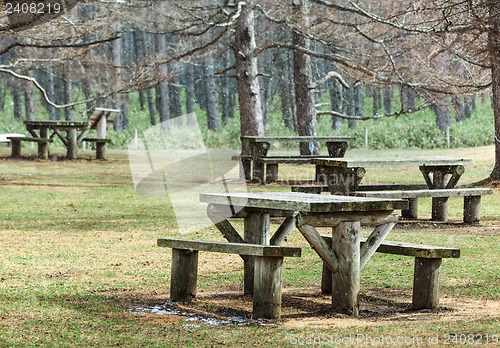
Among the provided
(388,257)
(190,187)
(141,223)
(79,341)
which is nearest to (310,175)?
(190,187)

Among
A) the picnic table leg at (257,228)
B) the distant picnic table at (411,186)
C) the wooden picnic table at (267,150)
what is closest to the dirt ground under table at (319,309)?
the picnic table leg at (257,228)

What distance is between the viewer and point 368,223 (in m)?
5.33

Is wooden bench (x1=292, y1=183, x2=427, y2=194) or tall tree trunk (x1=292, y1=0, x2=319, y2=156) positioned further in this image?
tall tree trunk (x1=292, y1=0, x2=319, y2=156)

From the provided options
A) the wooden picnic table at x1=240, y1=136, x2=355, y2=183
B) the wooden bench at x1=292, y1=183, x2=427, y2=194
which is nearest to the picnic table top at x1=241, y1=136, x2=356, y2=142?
the wooden picnic table at x1=240, y1=136, x2=355, y2=183

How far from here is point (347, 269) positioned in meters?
5.28

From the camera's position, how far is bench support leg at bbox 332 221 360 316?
207 inches

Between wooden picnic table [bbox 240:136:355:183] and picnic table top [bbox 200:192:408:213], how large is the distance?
10.0 metres

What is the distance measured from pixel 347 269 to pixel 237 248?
2.87 ft

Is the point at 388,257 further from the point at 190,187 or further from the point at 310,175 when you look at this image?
the point at 310,175

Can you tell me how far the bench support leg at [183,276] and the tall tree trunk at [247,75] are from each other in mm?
12877

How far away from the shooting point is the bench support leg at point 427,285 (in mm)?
5377

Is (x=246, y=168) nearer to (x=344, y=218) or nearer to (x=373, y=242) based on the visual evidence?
(x=373, y=242)

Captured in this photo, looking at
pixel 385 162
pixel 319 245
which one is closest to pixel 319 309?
pixel 319 245

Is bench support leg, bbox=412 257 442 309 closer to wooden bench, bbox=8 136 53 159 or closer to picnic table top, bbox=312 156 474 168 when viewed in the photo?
picnic table top, bbox=312 156 474 168
